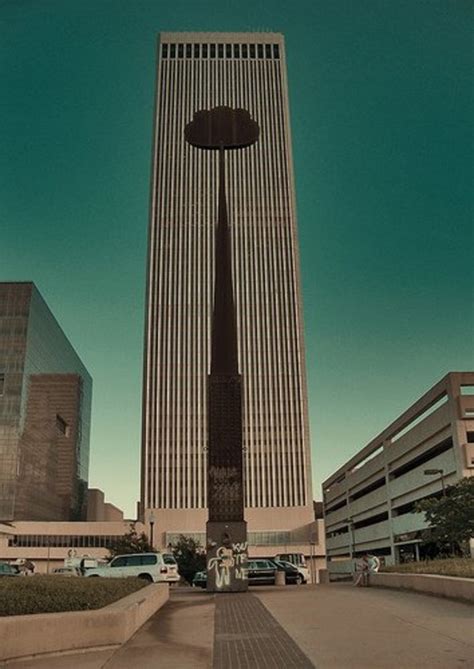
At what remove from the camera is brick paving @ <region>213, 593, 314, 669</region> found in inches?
345

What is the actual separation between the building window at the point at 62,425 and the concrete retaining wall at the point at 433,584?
122m

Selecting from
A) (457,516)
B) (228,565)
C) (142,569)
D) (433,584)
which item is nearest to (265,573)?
(142,569)

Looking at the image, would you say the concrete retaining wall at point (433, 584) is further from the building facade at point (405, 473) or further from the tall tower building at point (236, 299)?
the tall tower building at point (236, 299)

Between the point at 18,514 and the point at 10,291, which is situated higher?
the point at 10,291

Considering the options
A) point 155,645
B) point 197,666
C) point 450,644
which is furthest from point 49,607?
point 450,644

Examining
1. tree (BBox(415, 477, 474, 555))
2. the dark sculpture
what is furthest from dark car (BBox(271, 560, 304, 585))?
tree (BBox(415, 477, 474, 555))

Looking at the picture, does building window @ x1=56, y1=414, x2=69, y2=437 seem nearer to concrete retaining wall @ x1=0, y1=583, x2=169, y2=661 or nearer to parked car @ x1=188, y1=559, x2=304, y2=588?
parked car @ x1=188, y1=559, x2=304, y2=588

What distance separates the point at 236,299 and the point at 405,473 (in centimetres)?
7344

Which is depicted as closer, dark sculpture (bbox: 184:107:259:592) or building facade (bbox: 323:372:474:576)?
dark sculpture (bbox: 184:107:259:592)

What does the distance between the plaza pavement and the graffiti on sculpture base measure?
852cm

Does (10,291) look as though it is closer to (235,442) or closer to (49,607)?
(235,442)

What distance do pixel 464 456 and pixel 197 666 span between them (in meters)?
51.1

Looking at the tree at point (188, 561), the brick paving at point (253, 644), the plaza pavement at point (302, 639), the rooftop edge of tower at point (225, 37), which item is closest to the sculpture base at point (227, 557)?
the plaza pavement at point (302, 639)

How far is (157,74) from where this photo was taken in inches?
6019
